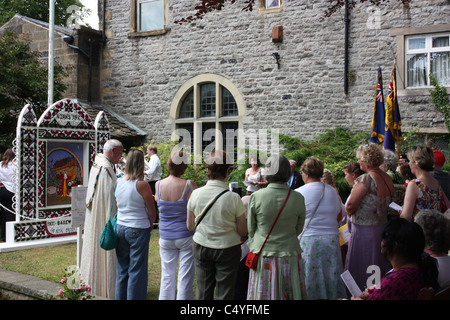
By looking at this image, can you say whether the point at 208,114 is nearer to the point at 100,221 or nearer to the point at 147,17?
the point at 147,17

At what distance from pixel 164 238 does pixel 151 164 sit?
585cm

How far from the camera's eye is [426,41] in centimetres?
1194

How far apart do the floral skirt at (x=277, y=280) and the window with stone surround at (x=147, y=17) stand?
12.6 meters

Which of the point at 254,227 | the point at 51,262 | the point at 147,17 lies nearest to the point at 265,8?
the point at 147,17

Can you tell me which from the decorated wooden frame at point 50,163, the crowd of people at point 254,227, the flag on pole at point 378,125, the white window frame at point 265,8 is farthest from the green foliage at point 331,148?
the crowd of people at point 254,227

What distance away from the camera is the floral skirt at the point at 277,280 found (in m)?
3.99

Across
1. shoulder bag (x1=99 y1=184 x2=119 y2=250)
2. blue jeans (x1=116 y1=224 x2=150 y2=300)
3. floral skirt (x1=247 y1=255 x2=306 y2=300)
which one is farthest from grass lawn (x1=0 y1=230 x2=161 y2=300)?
floral skirt (x1=247 y1=255 x2=306 y2=300)

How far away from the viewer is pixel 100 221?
5492 millimetres

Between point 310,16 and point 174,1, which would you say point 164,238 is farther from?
point 174,1

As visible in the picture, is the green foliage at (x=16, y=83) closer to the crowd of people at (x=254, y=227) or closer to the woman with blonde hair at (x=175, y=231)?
the crowd of people at (x=254, y=227)

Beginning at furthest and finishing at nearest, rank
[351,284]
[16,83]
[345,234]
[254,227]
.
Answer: [16,83] < [345,234] < [254,227] < [351,284]

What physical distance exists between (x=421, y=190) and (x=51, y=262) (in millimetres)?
5328

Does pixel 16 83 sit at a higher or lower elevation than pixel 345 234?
higher

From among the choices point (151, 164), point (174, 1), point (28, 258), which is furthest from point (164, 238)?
point (174, 1)
